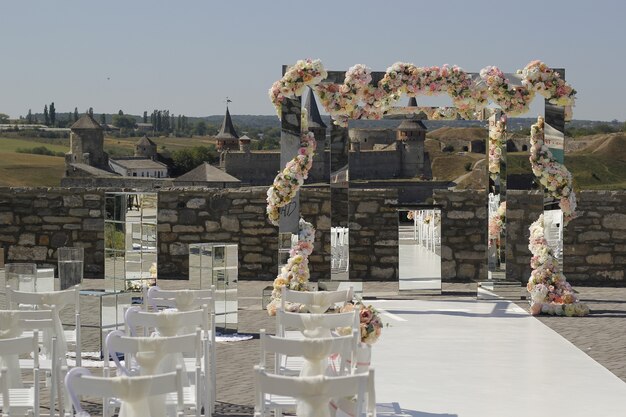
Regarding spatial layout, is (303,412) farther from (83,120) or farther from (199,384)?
(83,120)

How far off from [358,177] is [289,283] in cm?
228

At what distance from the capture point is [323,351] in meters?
7.26

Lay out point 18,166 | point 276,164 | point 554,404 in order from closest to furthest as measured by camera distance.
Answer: point 554,404, point 276,164, point 18,166

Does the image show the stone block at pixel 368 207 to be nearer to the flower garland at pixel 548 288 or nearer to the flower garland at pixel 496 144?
the flower garland at pixel 496 144

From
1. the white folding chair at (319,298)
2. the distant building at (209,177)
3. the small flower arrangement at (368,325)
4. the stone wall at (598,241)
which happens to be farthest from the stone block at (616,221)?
the distant building at (209,177)

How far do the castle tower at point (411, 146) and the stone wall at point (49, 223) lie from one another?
5285 mm

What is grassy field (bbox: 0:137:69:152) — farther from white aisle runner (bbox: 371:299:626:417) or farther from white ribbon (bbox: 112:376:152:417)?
white ribbon (bbox: 112:376:152:417)

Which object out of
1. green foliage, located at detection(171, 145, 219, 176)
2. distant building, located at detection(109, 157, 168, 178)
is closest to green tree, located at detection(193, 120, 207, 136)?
green foliage, located at detection(171, 145, 219, 176)

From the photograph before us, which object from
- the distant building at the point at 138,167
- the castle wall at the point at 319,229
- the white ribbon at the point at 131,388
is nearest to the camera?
the white ribbon at the point at 131,388

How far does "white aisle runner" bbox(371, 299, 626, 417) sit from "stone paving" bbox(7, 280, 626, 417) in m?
0.22

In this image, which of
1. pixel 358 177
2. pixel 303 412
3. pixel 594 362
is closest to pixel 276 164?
pixel 358 177

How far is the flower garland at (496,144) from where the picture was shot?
16734mm

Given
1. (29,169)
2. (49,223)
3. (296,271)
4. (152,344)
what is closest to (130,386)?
(152,344)

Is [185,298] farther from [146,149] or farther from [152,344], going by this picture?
[146,149]
